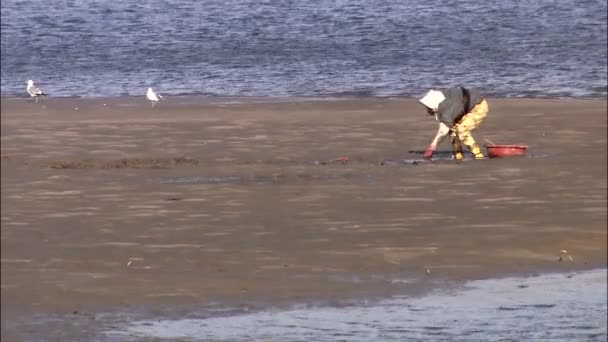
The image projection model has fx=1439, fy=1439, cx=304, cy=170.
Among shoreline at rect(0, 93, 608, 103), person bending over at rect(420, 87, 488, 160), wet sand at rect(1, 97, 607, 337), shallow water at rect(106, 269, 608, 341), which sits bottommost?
shallow water at rect(106, 269, 608, 341)

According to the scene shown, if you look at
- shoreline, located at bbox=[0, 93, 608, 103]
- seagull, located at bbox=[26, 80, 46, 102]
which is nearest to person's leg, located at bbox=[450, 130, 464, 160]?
seagull, located at bbox=[26, 80, 46, 102]

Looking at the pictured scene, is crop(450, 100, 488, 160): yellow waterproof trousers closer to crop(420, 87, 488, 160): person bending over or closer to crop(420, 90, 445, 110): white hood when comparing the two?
crop(420, 87, 488, 160): person bending over

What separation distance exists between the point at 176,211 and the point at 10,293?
8.27ft

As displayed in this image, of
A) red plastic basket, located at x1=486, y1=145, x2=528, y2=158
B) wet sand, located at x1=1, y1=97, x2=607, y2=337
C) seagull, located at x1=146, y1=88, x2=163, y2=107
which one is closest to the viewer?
wet sand, located at x1=1, y1=97, x2=607, y2=337

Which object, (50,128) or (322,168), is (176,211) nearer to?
(322,168)

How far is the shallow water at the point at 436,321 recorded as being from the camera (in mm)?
5793

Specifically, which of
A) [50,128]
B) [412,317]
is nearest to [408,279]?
[412,317]

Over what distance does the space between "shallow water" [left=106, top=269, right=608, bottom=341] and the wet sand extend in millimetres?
335

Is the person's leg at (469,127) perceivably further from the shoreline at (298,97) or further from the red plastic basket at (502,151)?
the shoreline at (298,97)

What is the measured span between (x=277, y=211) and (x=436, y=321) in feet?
10.0

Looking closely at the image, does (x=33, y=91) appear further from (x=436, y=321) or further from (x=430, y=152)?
(x=436, y=321)

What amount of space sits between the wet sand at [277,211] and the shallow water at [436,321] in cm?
33

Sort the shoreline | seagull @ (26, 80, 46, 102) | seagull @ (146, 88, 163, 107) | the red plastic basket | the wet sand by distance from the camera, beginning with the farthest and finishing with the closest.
Answer: the shoreline, seagull @ (146, 88, 163, 107), seagull @ (26, 80, 46, 102), the red plastic basket, the wet sand

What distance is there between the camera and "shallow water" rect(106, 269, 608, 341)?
5.79 m
